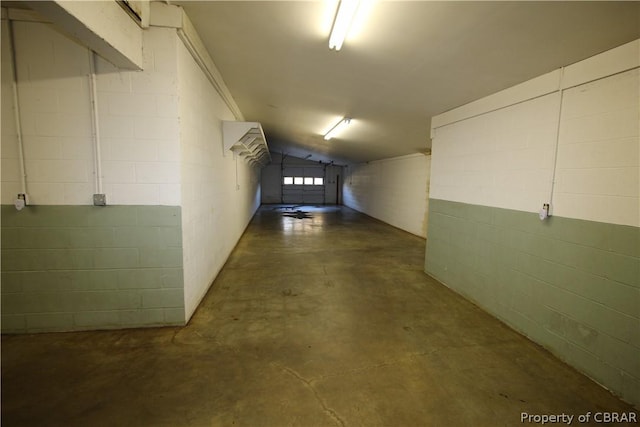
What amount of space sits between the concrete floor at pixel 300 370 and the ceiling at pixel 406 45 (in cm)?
242

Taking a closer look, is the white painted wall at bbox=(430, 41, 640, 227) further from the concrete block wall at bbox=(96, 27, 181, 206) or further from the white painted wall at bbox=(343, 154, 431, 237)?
the white painted wall at bbox=(343, 154, 431, 237)

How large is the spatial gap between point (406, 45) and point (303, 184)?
1332 cm

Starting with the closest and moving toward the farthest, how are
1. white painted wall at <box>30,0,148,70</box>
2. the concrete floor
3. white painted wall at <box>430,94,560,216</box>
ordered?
white painted wall at <box>30,0,148,70</box> < the concrete floor < white painted wall at <box>430,94,560,216</box>

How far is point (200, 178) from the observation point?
10.3 feet

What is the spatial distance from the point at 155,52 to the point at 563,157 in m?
3.49

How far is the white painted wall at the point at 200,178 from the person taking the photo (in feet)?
8.59

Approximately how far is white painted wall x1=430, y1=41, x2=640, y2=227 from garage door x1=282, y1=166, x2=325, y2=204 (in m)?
12.5

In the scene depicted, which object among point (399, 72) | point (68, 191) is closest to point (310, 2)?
point (399, 72)

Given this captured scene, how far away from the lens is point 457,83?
2.92 metres


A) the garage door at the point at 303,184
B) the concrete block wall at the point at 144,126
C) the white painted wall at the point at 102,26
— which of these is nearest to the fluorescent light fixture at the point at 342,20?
the concrete block wall at the point at 144,126

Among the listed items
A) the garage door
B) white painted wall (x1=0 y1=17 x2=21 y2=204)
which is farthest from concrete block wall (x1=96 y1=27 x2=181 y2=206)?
the garage door

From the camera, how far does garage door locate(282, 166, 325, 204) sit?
608 inches

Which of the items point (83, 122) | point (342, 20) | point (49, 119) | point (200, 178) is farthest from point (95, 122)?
point (342, 20)

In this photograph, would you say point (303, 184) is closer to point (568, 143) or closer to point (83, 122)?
point (83, 122)
